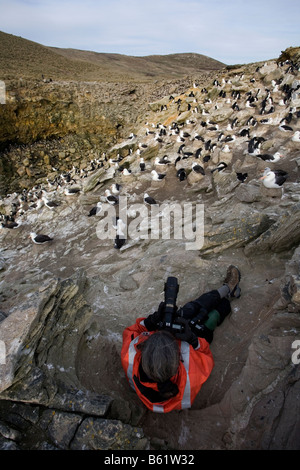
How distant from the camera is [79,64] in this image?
3738 centimetres

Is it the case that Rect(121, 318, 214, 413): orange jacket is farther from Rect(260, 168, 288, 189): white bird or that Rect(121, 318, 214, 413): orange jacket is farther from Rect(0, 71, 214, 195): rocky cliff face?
Rect(0, 71, 214, 195): rocky cliff face

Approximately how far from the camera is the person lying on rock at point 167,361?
2332mm

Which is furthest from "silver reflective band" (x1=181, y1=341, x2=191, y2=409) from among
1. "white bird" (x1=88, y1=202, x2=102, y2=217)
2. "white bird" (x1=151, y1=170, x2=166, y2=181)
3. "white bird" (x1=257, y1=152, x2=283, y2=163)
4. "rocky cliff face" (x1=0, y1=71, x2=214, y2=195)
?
"rocky cliff face" (x1=0, y1=71, x2=214, y2=195)

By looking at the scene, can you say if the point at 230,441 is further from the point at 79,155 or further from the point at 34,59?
the point at 34,59

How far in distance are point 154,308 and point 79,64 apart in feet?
141

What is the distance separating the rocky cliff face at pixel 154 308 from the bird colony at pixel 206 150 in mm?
137

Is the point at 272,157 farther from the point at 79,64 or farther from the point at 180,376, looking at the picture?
the point at 79,64

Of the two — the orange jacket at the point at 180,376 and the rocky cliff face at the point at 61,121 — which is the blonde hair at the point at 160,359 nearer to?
the orange jacket at the point at 180,376

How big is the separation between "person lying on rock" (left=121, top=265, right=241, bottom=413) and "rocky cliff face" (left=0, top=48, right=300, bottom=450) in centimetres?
32

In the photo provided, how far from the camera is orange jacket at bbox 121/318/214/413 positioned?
2.50 m

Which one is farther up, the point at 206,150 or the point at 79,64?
the point at 79,64

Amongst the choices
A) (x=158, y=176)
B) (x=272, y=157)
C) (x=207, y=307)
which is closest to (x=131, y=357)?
(x=207, y=307)

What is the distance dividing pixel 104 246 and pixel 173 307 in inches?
239
